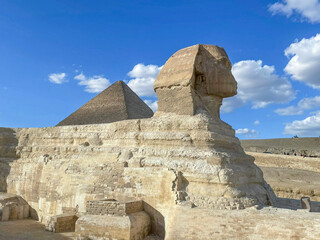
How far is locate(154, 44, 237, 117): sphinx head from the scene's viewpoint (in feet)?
26.9

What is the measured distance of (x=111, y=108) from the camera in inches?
617

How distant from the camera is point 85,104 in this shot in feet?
56.8

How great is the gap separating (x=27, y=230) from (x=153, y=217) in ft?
13.6

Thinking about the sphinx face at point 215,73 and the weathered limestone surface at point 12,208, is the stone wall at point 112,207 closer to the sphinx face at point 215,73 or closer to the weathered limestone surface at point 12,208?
the sphinx face at point 215,73

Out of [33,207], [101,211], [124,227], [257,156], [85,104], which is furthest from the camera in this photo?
[257,156]

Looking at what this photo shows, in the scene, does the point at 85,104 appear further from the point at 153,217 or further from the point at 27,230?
the point at 153,217

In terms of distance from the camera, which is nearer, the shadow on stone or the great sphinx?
the great sphinx

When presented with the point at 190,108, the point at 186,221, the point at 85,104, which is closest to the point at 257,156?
the point at 85,104

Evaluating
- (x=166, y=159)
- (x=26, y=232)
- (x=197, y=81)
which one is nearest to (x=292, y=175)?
(x=197, y=81)

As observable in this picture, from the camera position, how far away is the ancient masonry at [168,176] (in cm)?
607

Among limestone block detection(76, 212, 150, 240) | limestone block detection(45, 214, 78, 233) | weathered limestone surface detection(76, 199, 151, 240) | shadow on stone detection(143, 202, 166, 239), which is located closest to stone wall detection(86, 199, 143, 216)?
weathered limestone surface detection(76, 199, 151, 240)

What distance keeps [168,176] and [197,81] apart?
10.5 ft

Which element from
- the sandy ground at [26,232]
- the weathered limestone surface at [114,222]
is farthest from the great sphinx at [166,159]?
the sandy ground at [26,232]

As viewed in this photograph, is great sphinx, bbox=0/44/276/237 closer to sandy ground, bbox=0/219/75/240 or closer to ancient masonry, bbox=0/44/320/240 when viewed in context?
ancient masonry, bbox=0/44/320/240
